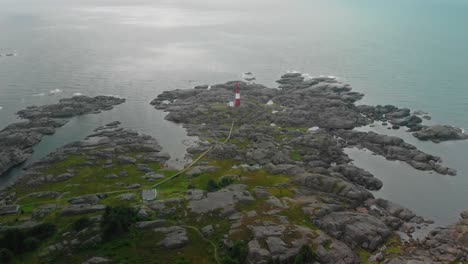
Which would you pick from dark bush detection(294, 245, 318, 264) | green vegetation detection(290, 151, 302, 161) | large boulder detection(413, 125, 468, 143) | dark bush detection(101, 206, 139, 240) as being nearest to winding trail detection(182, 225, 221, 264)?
dark bush detection(101, 206, 139, 240)

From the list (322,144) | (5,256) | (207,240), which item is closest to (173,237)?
(207,240)

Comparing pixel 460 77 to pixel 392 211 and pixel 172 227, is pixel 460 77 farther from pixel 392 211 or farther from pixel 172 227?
pixel 172 227

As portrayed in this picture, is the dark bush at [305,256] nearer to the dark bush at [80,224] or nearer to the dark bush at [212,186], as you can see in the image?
the dark bush at [212,186]

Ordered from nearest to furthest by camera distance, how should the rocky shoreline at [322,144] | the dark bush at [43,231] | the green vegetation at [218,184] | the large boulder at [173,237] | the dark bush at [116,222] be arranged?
the large boulder at [173,237] < the dark bush at [116,222] < the dark bush at [43,231] < the rocky shoreline at [322,144] < the green vegetation at [218,184]

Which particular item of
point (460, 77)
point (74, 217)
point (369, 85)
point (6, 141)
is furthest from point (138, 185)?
point (460, 77)

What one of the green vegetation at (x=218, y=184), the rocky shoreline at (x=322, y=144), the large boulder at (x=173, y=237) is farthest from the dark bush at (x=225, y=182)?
the large boulder at (x=173, y=237)
